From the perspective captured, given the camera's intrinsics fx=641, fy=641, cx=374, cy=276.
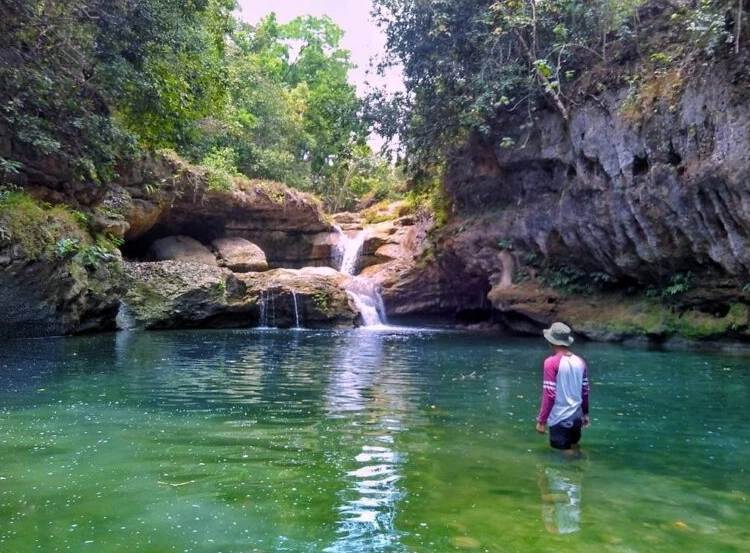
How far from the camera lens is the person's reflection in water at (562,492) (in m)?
3.98

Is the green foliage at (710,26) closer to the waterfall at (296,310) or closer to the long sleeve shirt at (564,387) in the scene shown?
the long sleeve shirt at (564,387)

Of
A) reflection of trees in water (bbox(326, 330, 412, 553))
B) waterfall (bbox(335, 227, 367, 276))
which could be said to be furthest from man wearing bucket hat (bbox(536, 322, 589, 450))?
waterfall (bbox(335, 227, 367, 276))

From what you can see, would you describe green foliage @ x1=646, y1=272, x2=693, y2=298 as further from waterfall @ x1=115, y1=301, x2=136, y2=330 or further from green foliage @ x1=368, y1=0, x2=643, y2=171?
waterfall @ x1=115, y1=301, x2=136, y2=330

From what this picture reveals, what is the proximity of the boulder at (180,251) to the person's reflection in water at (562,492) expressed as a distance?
2031cm

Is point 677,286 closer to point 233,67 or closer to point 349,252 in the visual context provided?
point 349,252

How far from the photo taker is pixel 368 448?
580 cm

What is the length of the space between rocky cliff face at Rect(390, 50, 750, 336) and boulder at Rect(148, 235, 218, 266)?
24.2 feet

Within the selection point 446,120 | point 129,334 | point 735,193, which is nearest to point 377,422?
point 735,193

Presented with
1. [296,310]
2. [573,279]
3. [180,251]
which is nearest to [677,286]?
[573,279]

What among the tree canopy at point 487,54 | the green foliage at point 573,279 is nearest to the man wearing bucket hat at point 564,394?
the tree canopy at point 487,54

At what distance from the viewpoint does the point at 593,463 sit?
5422 millimetres

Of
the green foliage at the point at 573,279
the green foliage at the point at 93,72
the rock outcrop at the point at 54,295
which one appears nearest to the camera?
the green foliage at the point at 93,72

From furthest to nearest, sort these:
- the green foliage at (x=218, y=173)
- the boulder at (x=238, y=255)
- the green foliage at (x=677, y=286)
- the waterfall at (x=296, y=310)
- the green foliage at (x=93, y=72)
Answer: the boulder at (x=238, y=255) < the green foliage at (x=218, y=173) < the waterfall at (x=296, y=310) < the green foliage at (x=677, y=286) < the green foliage at (x=93, y=72)

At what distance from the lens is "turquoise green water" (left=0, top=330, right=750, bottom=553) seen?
376 cm
